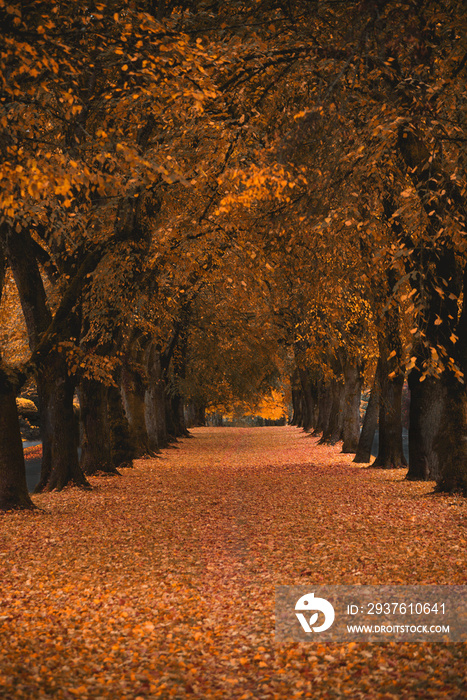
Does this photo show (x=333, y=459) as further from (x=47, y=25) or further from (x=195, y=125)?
(x=47, y=25)

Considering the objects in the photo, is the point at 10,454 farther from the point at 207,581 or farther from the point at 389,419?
the point at 389,419

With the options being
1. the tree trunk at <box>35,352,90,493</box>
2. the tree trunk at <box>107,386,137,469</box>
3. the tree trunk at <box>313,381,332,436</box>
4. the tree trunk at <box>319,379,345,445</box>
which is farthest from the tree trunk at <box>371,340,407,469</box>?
the tree trunk at <box>313,381,332,436</box>

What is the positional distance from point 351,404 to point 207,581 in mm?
19290

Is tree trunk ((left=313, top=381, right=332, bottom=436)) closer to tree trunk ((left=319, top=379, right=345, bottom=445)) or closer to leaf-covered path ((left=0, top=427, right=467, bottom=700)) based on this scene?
tree trunk ((left=319, top=379, right=345, bottom=445))

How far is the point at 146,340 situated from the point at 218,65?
633 inches

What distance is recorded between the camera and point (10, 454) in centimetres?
1206

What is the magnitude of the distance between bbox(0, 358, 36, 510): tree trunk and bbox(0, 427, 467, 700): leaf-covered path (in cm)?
54

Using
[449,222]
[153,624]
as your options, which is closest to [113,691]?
[153,624]

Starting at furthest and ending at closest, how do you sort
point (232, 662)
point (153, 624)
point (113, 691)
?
point (153, 624) < point (232, 662) < point (113, 691)

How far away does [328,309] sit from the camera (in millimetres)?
18547

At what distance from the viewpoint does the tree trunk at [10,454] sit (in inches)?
470

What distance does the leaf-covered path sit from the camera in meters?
5.00

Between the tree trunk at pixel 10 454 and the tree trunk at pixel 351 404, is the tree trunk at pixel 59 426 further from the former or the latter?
the tree trunk at pixel 351 404

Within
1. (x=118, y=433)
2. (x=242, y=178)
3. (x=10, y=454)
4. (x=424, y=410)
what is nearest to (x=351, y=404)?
(x=118, y=433)
